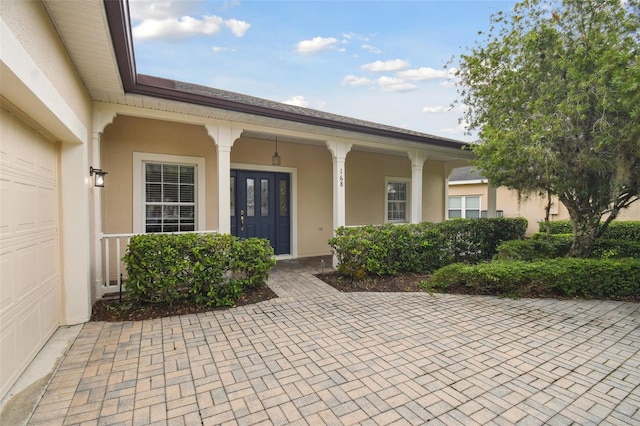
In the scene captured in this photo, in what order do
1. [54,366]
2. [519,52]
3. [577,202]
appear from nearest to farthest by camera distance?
[54,366] < [519,52] < [577,202]

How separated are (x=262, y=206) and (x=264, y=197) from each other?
23 centimetres

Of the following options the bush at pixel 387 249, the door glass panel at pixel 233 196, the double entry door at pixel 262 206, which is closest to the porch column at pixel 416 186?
the bush at pixel 387 249

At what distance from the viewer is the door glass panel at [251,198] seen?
743cm

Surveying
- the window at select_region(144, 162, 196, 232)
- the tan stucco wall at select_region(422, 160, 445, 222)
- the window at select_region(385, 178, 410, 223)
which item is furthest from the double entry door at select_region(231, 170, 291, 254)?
the tan stucco wall at select_region(422, 160, 445, 222)

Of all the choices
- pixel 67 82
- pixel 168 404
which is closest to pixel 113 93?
pixel 67 82

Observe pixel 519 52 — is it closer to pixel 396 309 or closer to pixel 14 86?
pixel 396 309

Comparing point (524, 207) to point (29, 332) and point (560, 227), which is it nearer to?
point (560, 227)

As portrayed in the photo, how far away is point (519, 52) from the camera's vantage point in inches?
223

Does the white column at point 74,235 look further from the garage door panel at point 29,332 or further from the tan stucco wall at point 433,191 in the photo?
the tan stucco wall at point 433,191

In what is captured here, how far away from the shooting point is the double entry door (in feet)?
23.9

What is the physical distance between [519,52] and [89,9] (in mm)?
6458

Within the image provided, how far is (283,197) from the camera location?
7.95 metres

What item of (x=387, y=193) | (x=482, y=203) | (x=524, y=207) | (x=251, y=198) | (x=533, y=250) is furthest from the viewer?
(x=482, y=203)

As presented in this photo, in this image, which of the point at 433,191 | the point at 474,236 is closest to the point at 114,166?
the point at 474,236
